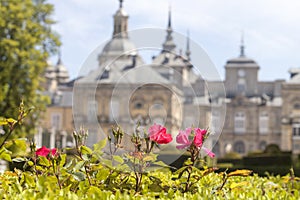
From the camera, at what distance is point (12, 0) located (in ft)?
89.2

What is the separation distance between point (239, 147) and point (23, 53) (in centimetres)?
4551

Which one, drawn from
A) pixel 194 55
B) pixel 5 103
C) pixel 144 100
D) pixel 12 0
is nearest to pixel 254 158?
pixel 5 103

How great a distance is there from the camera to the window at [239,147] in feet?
224

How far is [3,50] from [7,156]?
23.5 m

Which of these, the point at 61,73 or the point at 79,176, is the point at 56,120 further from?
the point at 79,176

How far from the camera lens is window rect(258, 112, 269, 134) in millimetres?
68688

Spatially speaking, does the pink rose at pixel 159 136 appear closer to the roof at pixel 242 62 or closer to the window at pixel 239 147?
the window at pixel 239 147

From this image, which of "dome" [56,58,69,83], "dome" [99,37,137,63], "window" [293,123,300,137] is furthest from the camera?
"dome" [56,58,69,83]

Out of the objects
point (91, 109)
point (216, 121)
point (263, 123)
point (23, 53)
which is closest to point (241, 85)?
point (263, 123)

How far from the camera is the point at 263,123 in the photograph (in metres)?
68.9

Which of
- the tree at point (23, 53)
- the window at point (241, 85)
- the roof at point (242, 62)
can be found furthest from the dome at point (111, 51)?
the window at point (241, 85)

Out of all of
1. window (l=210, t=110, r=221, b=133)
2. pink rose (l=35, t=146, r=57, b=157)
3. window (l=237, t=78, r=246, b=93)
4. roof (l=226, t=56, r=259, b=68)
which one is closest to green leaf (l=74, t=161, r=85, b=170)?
pink rose (l=35, t=146, r=57, b=157)

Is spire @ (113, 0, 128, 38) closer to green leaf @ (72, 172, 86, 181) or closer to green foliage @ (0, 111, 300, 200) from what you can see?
green foliage @ (0, 111, 300, 200)

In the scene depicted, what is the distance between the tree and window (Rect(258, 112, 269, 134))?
146 feet
